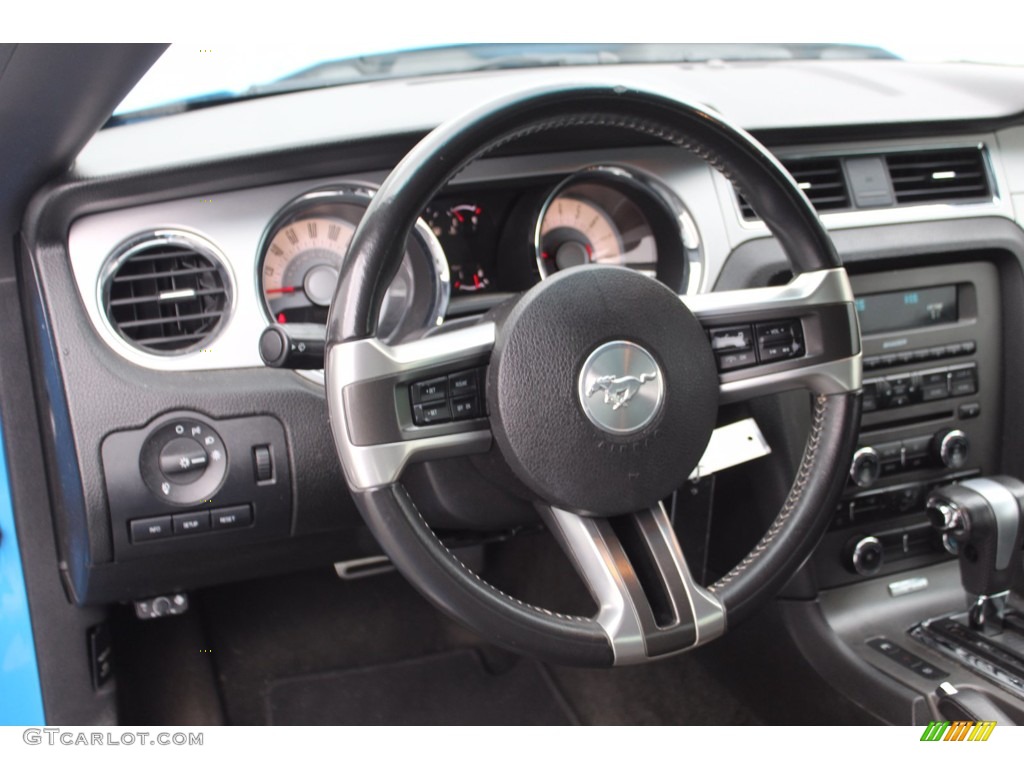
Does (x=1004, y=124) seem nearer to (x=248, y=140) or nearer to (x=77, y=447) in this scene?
(x=248, y=140)

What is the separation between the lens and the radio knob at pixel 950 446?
171 centimetres

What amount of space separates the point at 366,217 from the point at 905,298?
1.07 metres

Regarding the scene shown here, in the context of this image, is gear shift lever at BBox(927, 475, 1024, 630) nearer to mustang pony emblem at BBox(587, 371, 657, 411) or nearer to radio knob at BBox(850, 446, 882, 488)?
radio knob at BBox(850, 446, 882, 488)

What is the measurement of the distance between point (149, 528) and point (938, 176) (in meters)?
1.43

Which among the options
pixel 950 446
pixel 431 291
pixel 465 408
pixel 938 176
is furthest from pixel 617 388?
pixel 938 176

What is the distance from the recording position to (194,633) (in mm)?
1881

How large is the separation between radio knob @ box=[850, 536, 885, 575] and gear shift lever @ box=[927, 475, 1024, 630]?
151 mm

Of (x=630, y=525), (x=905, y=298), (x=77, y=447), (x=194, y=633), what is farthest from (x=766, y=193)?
(x=194, y=633)

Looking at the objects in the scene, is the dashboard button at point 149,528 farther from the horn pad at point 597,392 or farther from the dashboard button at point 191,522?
the horn pad at point 597,392

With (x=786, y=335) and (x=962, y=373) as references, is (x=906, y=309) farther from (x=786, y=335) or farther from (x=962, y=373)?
(x=786, y=335)

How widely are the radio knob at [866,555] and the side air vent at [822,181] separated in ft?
1.85

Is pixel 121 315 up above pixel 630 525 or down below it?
above

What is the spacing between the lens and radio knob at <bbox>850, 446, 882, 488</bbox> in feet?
5.36
